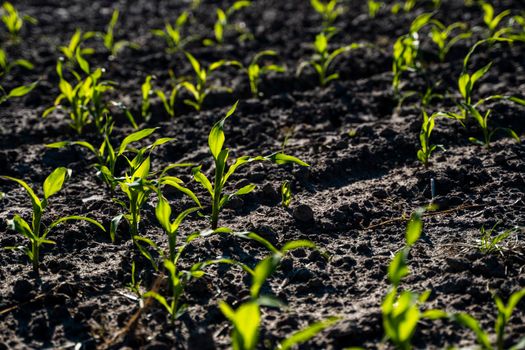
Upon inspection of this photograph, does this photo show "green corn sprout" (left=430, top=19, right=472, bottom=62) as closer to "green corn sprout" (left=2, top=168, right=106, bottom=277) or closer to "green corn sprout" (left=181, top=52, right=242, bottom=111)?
"green corn sprout" (left=181, top=52, right=242, bottom=111)

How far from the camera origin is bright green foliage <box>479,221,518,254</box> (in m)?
2.53

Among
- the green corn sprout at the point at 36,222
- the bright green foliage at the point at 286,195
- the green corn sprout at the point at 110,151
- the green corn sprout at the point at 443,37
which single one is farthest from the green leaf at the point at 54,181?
the green corn sprout at the point at 443,37

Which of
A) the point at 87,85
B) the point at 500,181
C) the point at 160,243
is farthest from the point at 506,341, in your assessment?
the point at 87,85

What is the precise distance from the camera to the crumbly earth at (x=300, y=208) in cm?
231

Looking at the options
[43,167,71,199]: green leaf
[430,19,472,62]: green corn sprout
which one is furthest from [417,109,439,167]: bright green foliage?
[43,167,71,199]: green leaf

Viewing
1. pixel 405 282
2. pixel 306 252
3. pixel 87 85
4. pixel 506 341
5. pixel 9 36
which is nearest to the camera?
pixel 506 341

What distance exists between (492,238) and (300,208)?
0.75 meters

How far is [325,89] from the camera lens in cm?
423

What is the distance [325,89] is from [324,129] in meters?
0.55

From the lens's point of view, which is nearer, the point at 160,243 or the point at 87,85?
the point at 160,243

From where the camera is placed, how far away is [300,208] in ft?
9.41

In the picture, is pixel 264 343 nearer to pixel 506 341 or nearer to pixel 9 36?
pixel 506 341

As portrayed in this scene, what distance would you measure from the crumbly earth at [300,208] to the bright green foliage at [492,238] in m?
0.03

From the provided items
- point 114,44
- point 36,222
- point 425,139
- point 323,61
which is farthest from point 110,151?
point 114,44
